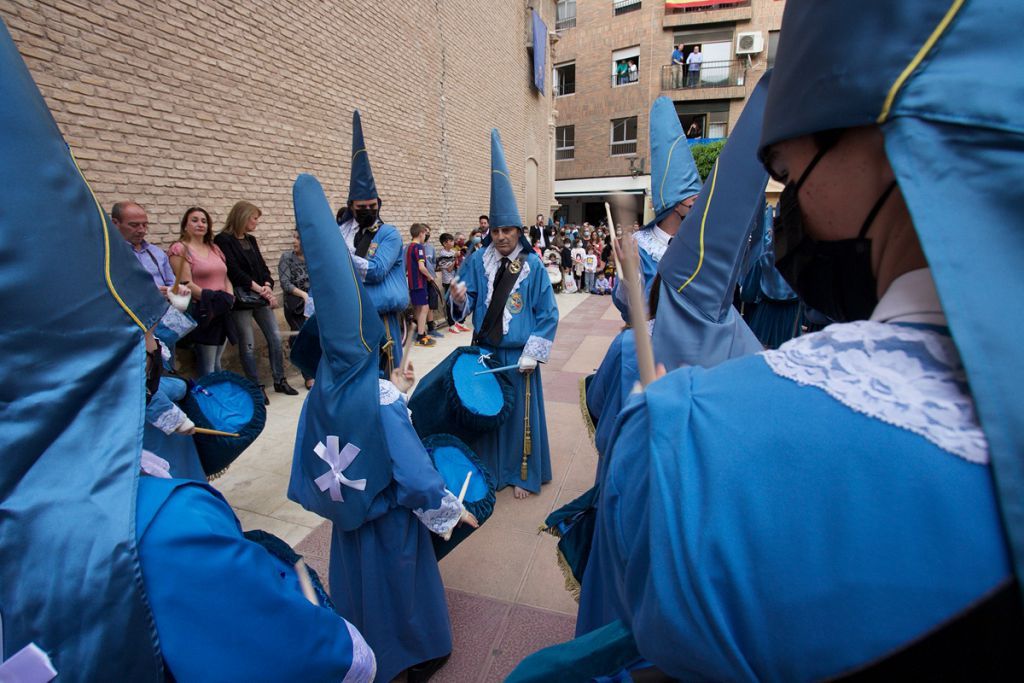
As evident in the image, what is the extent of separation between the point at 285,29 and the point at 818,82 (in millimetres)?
7593

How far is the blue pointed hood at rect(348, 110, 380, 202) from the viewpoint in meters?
4.70

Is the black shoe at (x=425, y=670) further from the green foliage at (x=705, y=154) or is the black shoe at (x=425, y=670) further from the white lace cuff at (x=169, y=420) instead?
the green foliage at (x=705, y=154)

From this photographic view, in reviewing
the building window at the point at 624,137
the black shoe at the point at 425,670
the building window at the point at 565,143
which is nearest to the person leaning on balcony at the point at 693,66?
the building window at the point at 624,137

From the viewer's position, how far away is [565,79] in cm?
2805

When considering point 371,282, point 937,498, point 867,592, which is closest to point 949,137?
point 937,498

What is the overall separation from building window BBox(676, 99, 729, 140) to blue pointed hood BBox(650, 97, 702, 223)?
24.2m

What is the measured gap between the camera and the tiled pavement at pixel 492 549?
244 centimetres

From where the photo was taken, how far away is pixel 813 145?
28.5 inches

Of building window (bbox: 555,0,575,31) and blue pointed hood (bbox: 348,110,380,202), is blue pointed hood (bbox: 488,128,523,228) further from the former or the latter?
building window (bbox: 555,0,575,31)

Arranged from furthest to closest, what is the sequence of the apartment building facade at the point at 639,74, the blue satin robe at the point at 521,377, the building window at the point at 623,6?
→ the building window at the point at 623,6 < the apartment building facade at the point at 639,74 < the blue satin robe at the point at 521,377


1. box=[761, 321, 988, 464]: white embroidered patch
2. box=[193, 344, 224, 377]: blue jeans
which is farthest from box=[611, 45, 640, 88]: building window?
box=[761, 321, 988, 464]: white embroidered patch

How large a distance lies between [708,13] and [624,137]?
21.0 feet

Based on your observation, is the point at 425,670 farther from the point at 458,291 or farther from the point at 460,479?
the point at 458,291

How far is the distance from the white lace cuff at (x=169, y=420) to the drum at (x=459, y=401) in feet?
4.17
